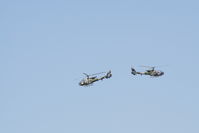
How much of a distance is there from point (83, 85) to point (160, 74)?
27.0m

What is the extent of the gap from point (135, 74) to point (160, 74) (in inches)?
462

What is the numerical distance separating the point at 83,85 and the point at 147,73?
23456mm

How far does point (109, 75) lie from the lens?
150 meters

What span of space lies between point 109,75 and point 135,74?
12596 mm

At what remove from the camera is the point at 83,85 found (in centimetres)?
14612

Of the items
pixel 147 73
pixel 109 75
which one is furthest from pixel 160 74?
pixel 109 75

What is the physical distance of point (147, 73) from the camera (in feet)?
498

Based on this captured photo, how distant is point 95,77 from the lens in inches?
5871

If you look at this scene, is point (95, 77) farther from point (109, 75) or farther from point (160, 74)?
point (160, 74)

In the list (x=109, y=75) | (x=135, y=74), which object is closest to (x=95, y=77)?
(x=109, y=75)

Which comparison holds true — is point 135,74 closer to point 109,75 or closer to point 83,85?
point 109,75

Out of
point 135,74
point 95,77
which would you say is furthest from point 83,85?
point 135,74

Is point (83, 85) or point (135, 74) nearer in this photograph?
point (83, 85)

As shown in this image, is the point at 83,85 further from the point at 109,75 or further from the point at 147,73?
the point at 147,73
